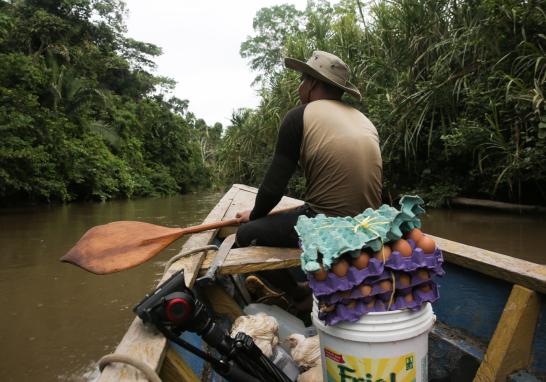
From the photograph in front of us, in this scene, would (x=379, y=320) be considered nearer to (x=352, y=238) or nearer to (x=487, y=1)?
(x=352, y=238)

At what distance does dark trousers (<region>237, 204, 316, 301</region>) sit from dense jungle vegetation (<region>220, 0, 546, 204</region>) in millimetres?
4196

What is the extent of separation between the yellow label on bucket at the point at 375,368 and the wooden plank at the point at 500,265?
1.43 ft

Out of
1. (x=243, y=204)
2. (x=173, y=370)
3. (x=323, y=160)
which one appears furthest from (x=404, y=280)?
(x=243, y=204)

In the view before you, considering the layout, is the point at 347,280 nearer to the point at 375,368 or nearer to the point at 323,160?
the point at 375,368

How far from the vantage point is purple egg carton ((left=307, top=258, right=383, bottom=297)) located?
1.03 m

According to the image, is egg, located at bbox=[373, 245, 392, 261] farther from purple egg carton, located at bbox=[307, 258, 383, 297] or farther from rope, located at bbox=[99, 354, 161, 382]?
rope, located at bbox=[99, 354, 161, 382]

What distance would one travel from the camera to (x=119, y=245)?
2.36 metres

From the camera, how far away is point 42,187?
11.5m

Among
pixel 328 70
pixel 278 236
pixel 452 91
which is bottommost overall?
pixel 278 236

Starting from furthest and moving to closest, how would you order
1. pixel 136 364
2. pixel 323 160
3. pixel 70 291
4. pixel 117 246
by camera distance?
1. pixel 70 291
2. pixel 117 246
3. pixel 323 160
4. pixel 136 364

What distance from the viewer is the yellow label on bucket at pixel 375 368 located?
106 cm

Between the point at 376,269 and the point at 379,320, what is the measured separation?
0.39 feet

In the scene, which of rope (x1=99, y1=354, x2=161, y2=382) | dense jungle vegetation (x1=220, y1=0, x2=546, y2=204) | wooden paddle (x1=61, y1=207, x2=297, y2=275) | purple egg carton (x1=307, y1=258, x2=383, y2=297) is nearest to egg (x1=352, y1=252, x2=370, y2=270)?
purple egg carton (x1=307, y1=258, x2=383, y2=297)

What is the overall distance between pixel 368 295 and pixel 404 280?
10 cm
